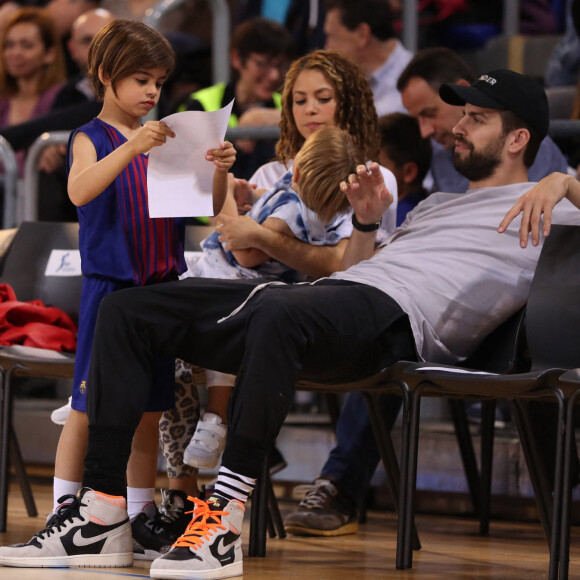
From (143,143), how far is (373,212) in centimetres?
59

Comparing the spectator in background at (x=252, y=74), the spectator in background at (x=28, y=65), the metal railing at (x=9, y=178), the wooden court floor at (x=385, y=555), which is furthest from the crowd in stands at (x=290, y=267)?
the spectator in background at (x=28, y=65)

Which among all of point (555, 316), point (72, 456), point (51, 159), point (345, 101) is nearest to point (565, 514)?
point (555, 316)

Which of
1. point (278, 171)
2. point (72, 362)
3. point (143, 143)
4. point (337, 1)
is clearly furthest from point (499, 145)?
point (337, 1)

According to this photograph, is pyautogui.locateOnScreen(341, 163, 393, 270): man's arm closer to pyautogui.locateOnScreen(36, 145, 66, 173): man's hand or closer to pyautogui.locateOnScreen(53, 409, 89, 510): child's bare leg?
pyautogui.locateOnScreen(53, 409, 89, 510): child's bare leg

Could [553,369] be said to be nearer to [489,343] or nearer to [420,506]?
[489,343]

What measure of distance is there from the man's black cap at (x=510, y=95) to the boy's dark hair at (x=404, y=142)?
727 millimetres

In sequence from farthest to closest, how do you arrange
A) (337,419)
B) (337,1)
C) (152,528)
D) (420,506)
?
(337,1) → (420,506) → (337,419) → (152,528)

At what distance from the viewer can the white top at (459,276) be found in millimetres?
2619

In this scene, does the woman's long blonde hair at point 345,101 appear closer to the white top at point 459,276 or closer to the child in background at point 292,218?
the child in background at point 292,218

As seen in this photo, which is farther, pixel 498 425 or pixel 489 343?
pixel 498 425

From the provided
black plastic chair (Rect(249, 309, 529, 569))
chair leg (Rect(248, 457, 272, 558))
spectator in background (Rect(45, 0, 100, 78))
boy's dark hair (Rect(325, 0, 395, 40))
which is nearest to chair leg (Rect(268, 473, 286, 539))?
black plastic chair (Rect(249, 309, 529, 569))

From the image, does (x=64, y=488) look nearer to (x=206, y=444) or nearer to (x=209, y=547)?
(x=206, y=444)

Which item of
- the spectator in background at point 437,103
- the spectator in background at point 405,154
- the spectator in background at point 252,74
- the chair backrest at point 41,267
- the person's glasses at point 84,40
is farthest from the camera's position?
the person's glasses at point 84,40

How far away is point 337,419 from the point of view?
137 inches
